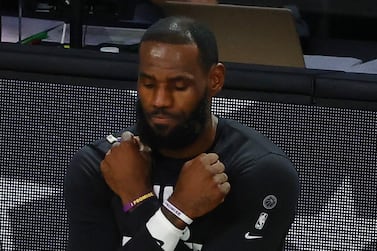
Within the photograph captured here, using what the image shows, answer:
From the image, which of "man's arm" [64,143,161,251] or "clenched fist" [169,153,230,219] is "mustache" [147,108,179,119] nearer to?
"clenched fist" [169,153,230,219]

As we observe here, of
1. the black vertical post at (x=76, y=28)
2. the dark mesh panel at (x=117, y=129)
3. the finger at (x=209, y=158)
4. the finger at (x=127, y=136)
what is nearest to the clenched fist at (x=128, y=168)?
the finger at (x=127, y=136)

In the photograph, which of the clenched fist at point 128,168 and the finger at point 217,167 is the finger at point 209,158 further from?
the clenched fist at point 128,168

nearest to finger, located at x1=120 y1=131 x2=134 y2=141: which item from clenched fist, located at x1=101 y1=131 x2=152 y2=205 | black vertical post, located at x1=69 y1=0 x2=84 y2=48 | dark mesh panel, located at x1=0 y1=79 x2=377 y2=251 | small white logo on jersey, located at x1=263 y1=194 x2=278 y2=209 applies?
clenched fist, located at x1=101 y1=131 x2=152 y2=205

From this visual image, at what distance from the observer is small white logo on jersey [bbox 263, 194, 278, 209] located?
151cm

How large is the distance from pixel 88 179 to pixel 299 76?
586mm

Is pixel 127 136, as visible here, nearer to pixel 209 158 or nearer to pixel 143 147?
pixel 143 147

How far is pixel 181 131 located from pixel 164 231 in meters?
0.16

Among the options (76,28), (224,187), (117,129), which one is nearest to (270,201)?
(224,187)

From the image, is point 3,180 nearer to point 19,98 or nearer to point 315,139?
point 19,98

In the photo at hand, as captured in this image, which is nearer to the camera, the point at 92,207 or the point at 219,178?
A: the point at 219,178

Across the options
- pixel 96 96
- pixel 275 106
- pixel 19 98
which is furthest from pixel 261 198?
pixel 19 98

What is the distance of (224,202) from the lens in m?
1.50

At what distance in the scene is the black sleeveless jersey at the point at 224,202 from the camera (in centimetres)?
149

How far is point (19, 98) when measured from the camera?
2.00m
